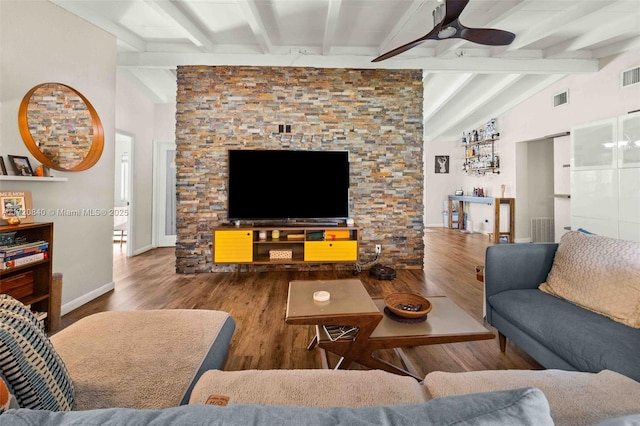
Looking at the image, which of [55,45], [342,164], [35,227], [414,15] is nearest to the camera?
[35,227]

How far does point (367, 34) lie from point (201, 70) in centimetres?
218

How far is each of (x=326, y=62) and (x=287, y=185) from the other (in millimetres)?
1680

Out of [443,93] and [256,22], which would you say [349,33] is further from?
[443,93]

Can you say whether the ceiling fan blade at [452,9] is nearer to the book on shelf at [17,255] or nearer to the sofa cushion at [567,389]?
the sofa cushion at [567,389]

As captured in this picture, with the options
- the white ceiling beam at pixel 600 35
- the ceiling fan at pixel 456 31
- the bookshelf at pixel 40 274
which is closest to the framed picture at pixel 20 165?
the bookshelf at pixel 40 274

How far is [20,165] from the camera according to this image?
2.10 metres

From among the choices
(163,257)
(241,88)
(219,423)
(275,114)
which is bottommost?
(163,257)

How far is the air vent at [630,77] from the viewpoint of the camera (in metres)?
3.53

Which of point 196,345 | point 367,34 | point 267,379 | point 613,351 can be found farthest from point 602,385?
point 367,34

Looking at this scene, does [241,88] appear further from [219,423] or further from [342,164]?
[219,423]

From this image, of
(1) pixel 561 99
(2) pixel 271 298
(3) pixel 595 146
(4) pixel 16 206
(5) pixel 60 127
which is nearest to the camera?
(4) pixel 16 206

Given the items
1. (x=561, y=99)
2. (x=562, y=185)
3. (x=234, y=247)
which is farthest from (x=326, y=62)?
(x=562, y=185)

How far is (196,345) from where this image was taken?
Result: 1205 mm

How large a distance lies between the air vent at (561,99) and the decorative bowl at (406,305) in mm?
5008
